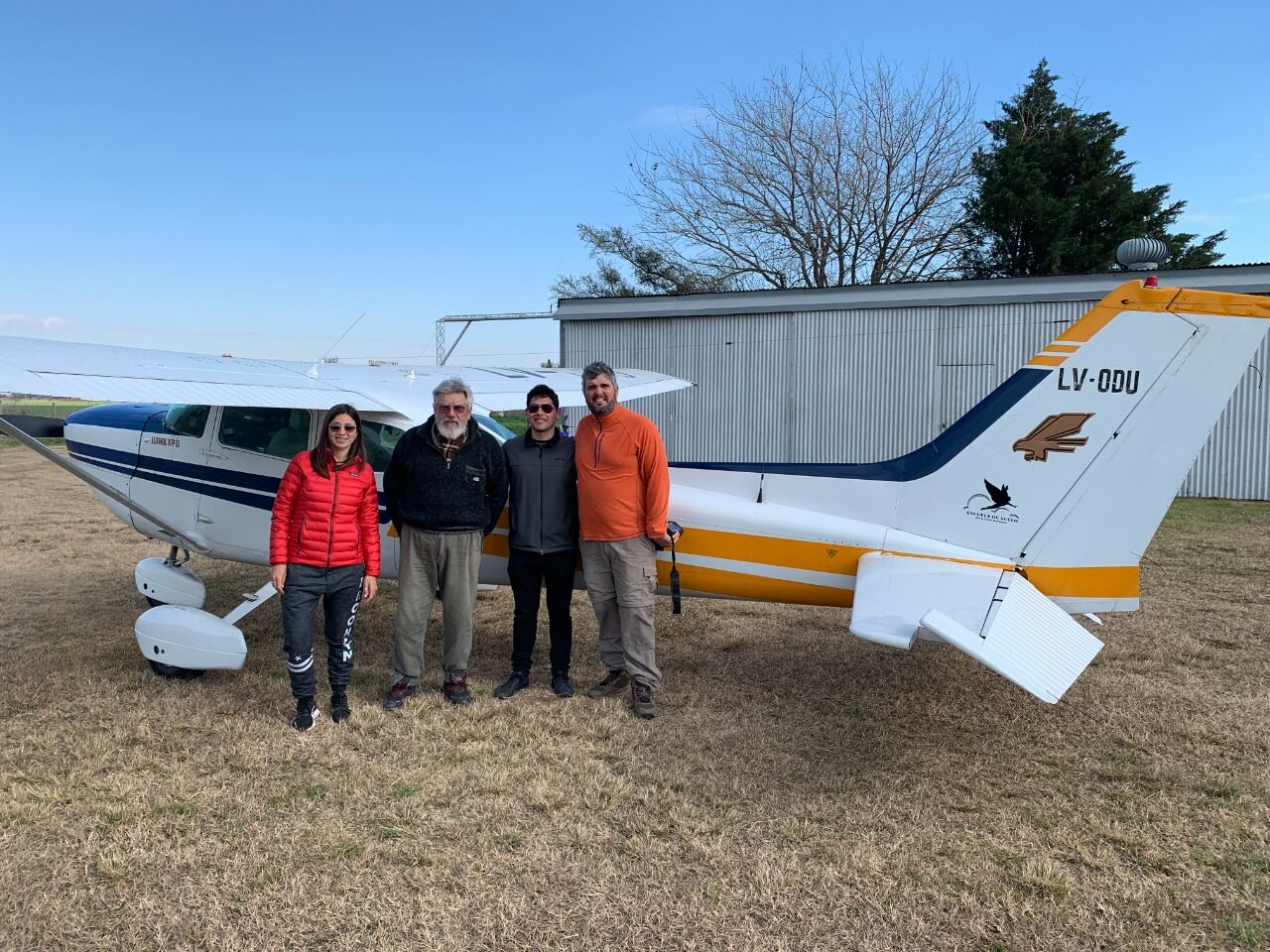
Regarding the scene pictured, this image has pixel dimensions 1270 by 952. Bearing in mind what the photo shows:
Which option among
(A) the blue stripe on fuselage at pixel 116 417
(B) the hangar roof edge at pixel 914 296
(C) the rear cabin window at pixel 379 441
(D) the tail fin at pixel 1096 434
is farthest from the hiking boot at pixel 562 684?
(B) the hangar roof edge at pixel 914 296

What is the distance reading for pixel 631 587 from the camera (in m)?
4.30

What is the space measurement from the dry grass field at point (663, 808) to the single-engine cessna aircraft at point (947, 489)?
2.20 ft

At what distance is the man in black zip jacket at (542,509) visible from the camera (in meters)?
4.43

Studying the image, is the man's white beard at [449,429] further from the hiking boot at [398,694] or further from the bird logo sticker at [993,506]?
the bird logo sticker at [993,506]

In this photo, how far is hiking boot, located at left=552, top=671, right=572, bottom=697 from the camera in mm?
4586

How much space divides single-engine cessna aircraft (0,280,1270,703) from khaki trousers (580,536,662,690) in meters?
0.24

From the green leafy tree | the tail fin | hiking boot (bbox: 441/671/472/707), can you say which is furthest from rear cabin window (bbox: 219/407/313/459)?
the green leafy tree

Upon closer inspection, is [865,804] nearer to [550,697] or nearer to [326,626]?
[550,697]

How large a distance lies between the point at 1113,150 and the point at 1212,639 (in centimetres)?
2179

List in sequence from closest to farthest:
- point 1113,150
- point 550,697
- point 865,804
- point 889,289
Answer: point 865,804
point 550,697
point 889,289
point 1113,150

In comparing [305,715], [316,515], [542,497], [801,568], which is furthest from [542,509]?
[305,715]

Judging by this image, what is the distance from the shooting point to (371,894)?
2719 millimetres

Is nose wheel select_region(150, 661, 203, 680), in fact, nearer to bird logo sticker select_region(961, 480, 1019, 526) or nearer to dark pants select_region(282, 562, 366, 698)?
dark pants select_region(282, 562, 366, 698)

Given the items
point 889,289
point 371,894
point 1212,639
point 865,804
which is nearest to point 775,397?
point 889,289
